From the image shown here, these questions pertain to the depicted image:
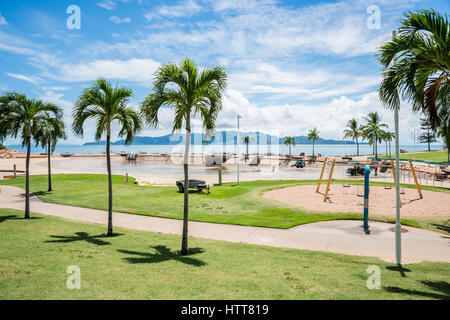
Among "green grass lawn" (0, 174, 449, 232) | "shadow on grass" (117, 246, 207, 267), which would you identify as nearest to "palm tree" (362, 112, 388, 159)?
"green grass lawn" (0, 174, 449, 232)

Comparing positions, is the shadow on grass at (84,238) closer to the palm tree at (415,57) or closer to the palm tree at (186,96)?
the palm tree at (186,96)

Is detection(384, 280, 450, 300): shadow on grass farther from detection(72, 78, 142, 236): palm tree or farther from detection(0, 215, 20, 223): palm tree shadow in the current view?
detection(0, 215, 20, 223): palm tree shadow

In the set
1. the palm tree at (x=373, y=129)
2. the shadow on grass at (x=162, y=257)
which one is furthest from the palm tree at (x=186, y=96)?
the palm tree at (x=373, y=129)

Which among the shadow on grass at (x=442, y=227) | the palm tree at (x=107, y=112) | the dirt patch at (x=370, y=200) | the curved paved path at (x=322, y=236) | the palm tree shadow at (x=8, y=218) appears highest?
the palm tree at (x=107, y=112)

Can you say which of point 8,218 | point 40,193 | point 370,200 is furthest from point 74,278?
point 40,193

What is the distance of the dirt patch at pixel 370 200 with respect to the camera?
17.4 metres

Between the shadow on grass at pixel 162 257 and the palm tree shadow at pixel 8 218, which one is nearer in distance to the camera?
the shadow on grass at pixel 162 257

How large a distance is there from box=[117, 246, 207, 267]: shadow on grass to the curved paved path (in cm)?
259

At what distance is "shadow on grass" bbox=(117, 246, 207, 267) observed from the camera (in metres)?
8.38

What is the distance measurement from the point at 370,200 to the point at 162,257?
1758cm

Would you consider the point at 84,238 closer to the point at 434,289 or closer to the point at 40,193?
the point at 434,289

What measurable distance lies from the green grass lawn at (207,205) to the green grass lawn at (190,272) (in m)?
4.79

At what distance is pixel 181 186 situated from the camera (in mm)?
24281

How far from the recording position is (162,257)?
8.88m
